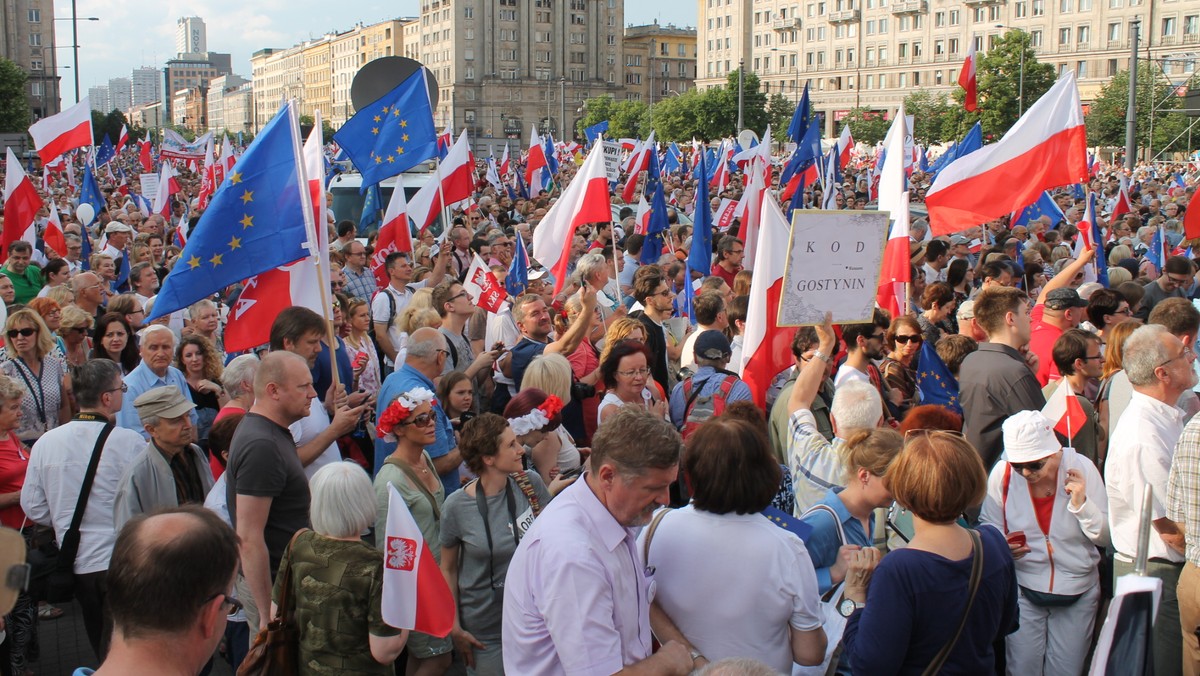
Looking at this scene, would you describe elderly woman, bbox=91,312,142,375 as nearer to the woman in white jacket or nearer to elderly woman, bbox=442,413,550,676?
elderly woman, bbox=442,413,550,676

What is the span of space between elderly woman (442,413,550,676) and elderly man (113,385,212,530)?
131 centimetres

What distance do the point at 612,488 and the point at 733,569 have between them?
460 mm

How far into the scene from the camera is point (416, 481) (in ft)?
15.1

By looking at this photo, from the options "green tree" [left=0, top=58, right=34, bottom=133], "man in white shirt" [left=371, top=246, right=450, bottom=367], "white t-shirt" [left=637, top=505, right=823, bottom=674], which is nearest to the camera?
"white t-shirt" [left=637, top=505, right=823, bottom=674]

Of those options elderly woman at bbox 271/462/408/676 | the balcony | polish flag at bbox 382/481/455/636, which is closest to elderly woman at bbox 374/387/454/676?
elderly woman at bbox 271/462/408/676

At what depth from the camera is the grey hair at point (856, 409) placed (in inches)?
180

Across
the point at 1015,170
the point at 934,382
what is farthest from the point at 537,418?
the point at 1015,170

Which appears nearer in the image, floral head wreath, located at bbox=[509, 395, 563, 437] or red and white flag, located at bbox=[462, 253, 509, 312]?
floral head wreath, located at bbox=[509, 395, 563, 437]

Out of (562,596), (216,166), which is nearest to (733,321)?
(562,596)

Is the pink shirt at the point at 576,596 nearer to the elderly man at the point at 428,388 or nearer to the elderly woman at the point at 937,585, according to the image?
the elderly woman at the point at 937,585

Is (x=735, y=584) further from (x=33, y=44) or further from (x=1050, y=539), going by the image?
(x=33, y=44)

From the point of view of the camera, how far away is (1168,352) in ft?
15.3

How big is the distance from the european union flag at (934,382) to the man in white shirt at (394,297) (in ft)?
13.0

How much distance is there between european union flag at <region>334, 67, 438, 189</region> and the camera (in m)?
10.3
